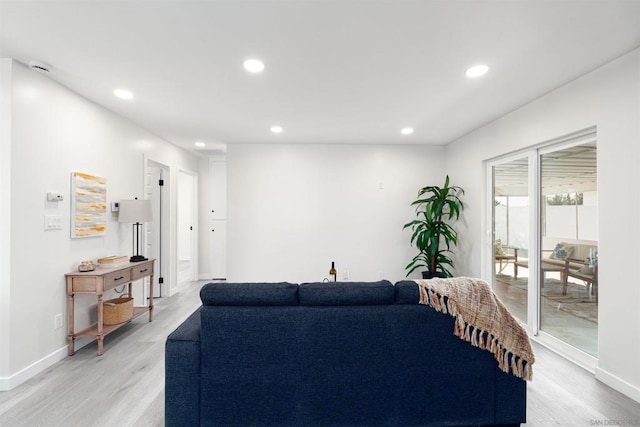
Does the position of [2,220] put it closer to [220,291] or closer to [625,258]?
[220,291]

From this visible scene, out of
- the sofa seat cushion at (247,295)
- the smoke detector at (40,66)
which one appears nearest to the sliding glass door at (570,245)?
the sofa seat cushion at (247,295)

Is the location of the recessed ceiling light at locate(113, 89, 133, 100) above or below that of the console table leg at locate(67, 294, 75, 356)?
above

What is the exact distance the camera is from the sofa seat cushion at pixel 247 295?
1.79 meters

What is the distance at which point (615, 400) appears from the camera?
7.01 feet

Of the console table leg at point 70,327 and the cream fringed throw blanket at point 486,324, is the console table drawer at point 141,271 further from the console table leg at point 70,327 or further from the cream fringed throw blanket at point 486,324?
the cream fringed throw blanket at point 486,324

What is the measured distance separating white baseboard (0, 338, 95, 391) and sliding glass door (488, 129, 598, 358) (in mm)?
4689

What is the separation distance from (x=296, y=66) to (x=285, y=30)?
1.54ft

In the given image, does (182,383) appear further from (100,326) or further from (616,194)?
(616,194)

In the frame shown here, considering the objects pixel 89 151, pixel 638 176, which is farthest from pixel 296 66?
pixel 638 176

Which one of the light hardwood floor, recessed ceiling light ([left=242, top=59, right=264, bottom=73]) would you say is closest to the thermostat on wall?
the light hardwood floor

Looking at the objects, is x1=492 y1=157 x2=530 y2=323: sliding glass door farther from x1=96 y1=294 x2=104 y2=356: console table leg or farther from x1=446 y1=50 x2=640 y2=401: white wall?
x1=96 y1=294 x2=104 y2=356: console table leg

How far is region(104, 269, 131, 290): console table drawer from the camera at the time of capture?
9.51 ft

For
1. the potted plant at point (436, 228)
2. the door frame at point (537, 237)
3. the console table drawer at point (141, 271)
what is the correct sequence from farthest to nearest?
the potted plant at point (436, 228), the console table drawer at point (141, 271), the door frame at point (537, 237)

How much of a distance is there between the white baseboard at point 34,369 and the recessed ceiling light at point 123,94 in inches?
96.3
